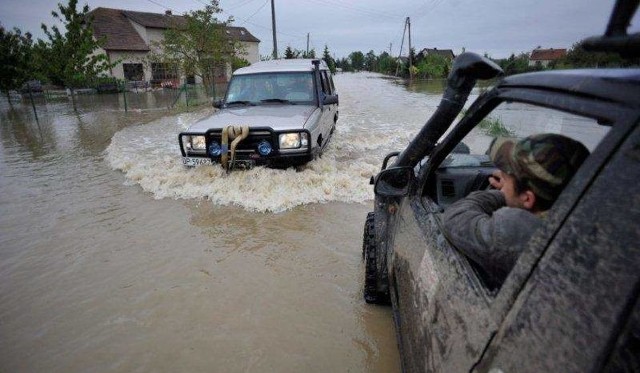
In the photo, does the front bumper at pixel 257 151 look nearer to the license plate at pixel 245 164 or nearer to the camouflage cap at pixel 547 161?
the license plate at pixel 245 164

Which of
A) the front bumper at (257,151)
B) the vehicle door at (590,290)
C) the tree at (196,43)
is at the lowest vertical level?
the front bumper at (257,151)

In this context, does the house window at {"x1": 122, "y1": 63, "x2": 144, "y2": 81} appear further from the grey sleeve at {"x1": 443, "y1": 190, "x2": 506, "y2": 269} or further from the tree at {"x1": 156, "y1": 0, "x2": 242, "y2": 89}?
the grey sleeve at {"x1": 443, "y1": 190, "x2": 506, "y2": 269}

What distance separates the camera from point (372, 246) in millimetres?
2984

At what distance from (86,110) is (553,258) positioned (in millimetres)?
21983

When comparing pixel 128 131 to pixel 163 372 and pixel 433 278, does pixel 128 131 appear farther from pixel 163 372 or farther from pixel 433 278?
pixel 433 278

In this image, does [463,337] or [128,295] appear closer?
[463,337]

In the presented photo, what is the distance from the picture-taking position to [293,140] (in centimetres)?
563

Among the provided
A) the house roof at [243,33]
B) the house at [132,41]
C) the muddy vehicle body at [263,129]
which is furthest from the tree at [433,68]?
the muddy vehicle body at [263,129]

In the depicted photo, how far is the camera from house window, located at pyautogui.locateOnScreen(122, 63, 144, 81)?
1409 inches

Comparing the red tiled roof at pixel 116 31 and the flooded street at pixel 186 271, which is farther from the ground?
the red tiled roof at pixel 116 31

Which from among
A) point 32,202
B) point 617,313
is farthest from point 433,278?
point 32,202

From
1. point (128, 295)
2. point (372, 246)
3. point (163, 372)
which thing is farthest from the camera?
point (128, 295)

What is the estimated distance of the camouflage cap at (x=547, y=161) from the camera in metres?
1.13

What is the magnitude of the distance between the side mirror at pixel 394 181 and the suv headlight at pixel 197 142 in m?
3.98
